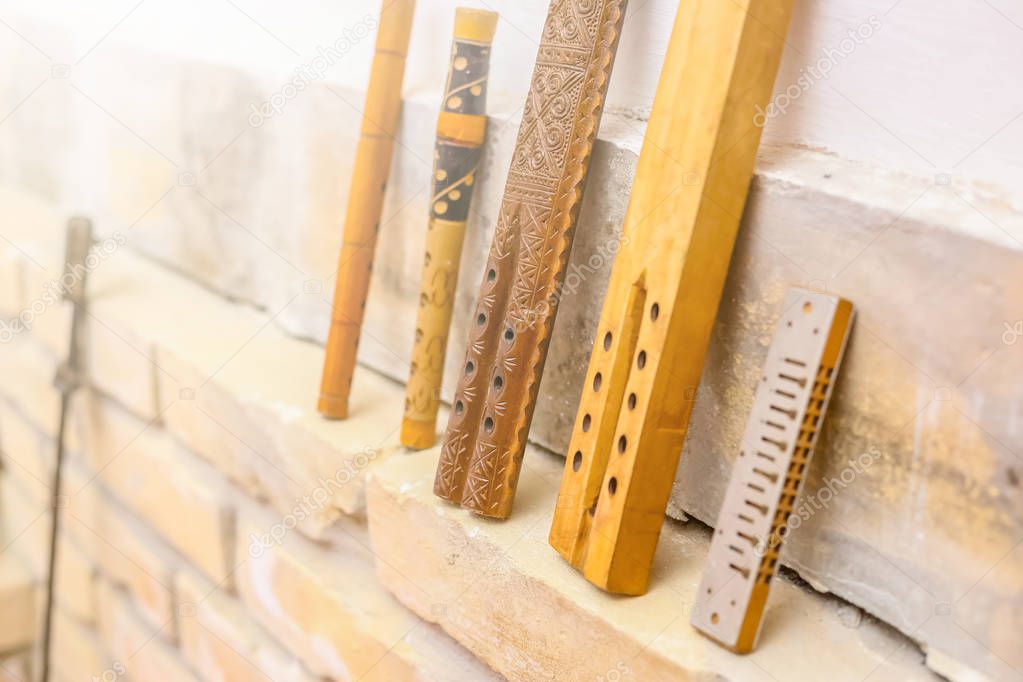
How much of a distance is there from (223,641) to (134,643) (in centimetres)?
31

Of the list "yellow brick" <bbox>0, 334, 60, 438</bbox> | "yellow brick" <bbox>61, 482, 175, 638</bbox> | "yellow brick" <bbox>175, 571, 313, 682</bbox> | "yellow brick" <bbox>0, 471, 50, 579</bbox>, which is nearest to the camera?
"yellow brick" <bbox>175, 571, 313, 682</bbox>

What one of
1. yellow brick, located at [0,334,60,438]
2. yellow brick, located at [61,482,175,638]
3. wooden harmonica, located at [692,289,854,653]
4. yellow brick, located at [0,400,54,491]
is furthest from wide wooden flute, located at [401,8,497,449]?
yellow brick, located at [0,400,54,491]

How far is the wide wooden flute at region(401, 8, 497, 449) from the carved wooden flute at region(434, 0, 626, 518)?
0.10 metres

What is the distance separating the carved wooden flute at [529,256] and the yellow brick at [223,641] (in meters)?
0.47

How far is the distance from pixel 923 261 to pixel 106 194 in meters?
1.31

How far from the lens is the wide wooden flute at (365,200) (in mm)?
942

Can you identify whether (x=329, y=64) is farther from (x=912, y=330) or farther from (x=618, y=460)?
(x=912, y=330)

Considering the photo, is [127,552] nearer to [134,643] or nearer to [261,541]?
[134,643]

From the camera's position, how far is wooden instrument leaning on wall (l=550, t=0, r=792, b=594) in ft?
2.09

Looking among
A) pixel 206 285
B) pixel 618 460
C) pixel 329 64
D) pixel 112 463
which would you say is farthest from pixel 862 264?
pixel 112 463

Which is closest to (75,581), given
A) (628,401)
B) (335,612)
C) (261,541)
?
(261,541)

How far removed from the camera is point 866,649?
668mm

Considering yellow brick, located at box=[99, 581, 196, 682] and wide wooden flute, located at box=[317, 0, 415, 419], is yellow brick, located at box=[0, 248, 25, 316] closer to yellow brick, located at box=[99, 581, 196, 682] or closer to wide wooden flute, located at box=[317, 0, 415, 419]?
yellow brick, located at box=[99, 581, 196, 682]

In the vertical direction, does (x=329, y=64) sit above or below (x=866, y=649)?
above
